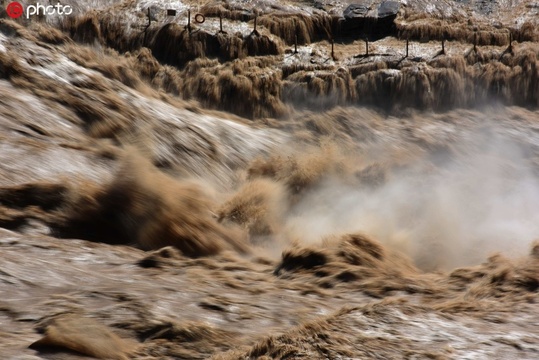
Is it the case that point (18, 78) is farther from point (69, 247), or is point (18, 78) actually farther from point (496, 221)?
point (496, 221)

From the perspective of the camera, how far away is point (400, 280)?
18.3ft

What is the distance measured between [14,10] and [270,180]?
181 inches

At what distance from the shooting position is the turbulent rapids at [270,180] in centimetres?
432

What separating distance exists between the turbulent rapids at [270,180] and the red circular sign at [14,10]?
0.13m

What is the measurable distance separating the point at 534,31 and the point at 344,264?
729 cm

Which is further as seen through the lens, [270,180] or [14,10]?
[14,10]

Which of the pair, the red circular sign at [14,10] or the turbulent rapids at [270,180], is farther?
the red circular sign at [14,10]

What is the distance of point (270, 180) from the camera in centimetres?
836

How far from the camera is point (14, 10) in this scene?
9.84 m

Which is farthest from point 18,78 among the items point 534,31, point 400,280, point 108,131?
point 534,31

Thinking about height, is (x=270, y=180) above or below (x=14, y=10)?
below

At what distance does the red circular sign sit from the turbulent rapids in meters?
0.13

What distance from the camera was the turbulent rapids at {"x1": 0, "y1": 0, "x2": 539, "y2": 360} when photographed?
4.32 meters

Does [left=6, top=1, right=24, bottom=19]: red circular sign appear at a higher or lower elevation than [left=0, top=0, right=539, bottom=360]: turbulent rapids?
higher
